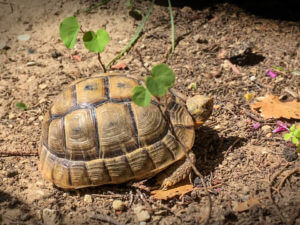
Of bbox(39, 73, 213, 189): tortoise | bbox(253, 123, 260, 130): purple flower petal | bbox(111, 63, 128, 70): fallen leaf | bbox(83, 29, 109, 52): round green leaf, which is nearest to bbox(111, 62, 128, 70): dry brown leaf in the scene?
bbox(111, 63, 128, 70): fallen leaf

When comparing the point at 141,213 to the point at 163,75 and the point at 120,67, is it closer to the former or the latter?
the point at 163,75

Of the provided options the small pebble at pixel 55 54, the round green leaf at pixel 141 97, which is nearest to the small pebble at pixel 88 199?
the round green leaf at pixel 141 97

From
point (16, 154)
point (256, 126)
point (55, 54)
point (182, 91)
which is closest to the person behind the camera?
point (16, 154)

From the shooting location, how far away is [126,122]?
2699 mm

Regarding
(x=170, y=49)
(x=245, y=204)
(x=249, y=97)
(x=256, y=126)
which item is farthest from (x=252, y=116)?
(x=170, y=49)

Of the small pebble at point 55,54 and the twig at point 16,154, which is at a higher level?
the small pebble at point 55,54

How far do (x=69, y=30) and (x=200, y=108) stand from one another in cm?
139

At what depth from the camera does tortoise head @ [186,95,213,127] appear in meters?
2.99

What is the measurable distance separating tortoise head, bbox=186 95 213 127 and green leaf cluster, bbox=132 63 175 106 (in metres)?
0.65

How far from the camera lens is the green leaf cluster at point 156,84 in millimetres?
2371

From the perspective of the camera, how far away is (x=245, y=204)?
262 centimetres

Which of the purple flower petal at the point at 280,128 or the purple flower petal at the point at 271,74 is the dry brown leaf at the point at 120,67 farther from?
the purple flower petal at the point at 280,128

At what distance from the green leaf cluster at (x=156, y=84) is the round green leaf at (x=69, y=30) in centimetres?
103

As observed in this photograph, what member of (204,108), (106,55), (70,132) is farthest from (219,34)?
(70,132)
